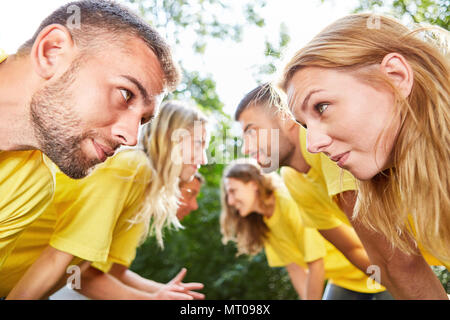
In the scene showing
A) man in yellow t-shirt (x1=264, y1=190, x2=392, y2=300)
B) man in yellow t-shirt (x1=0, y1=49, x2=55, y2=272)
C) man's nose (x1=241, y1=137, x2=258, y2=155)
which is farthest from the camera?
man in yellow t-shirt (x1=264, y1=190, x2=392, y2=300)

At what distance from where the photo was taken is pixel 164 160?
3.03 m

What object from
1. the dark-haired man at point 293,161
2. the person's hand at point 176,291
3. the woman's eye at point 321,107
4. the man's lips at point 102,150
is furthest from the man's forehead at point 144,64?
the person's hand at point 176,291

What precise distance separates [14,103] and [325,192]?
1846 mm

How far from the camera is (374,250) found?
2.19 meters

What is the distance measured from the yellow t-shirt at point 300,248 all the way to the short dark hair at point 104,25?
196 centimetres

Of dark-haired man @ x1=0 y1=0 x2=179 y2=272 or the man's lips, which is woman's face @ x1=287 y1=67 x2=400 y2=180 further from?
the man's lips

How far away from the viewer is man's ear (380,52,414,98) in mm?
1660

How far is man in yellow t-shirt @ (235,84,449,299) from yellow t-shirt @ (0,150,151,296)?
3.10 ft

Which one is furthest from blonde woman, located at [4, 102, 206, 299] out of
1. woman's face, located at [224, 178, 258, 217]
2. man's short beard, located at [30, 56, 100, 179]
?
woman's face, located at [224, 178, 258, 217]

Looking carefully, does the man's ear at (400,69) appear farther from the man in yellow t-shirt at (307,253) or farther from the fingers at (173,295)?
the fingers at (173,295)

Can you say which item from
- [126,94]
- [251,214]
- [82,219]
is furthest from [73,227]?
[251,214]

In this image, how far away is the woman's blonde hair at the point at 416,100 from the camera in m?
1.65
